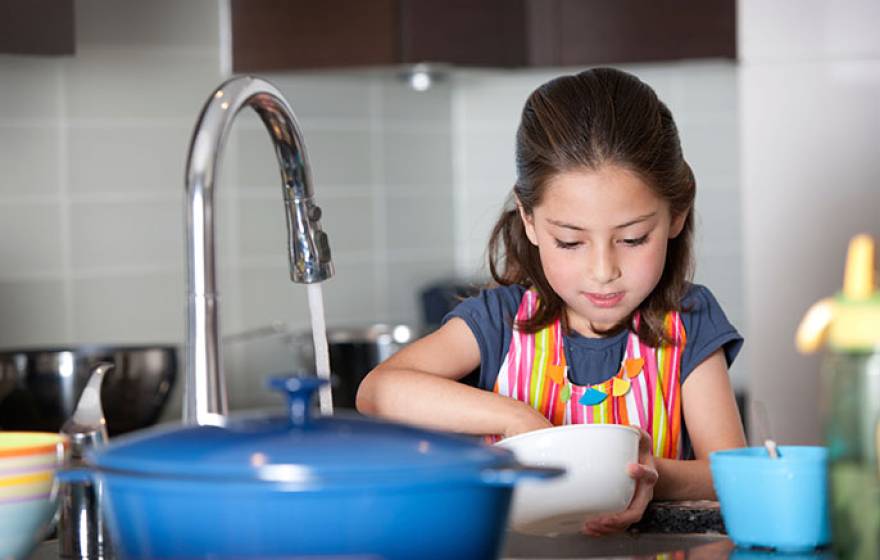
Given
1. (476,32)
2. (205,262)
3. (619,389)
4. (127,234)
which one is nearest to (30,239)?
(127,234)

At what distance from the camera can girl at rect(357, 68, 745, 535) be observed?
1.49m

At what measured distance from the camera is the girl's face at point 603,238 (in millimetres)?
1486

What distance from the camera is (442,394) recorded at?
1.48 m

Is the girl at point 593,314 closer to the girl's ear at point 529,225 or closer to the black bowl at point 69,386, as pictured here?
the girl's ear at point 529,225

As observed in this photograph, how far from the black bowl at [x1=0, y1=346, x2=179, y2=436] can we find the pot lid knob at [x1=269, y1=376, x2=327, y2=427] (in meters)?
1.32

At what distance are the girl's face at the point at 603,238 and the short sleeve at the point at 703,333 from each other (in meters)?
0.13

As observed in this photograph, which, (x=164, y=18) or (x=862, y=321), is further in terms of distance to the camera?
(x=164, y=18)

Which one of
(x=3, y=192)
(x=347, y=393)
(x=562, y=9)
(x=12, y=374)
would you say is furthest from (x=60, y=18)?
(x=562, y=9)

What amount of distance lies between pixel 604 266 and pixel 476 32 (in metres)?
1.67

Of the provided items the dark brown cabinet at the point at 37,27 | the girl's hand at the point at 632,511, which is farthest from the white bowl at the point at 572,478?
the dark brown cabinet at the point at 37,27

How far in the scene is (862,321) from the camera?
0.87 meters

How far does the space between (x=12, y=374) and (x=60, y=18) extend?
Answer: 640 millimetres

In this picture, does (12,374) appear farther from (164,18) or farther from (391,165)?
(391,165)

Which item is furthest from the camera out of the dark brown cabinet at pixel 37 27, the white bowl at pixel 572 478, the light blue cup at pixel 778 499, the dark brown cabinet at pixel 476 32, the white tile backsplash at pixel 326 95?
the white tile backsplash at pixel 326 95
